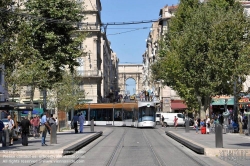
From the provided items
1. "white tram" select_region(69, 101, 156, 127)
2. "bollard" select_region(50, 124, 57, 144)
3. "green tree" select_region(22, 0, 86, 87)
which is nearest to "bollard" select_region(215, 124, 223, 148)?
"bollard" select_region(50, 124, 57, 144)

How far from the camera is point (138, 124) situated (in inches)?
2562

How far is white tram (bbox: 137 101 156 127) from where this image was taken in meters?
63.1

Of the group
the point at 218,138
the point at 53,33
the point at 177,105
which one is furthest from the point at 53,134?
the point at 177,105

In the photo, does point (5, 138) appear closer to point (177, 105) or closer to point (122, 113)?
point (122, 113)

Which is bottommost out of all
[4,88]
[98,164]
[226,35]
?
[98,164]

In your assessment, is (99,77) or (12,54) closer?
(12,54)

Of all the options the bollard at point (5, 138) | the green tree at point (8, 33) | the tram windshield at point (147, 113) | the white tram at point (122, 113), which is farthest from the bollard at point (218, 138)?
the tram windshield at point (147, 113)

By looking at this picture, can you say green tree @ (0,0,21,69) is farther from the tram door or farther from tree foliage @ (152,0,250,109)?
the tram door

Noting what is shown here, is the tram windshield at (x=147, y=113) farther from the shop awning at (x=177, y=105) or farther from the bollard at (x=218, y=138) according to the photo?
the bollard at (x=218, y=138)

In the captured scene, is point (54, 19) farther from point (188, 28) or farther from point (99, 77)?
point (99, 77)

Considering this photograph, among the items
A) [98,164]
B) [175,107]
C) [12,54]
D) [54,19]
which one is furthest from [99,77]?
[98,164]

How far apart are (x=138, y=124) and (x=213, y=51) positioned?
1996 cm

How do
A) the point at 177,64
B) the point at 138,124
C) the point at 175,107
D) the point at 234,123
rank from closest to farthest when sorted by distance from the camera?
the point at 234,123 → the point at 177,64 → the point at 138,124 → the point at 175,107

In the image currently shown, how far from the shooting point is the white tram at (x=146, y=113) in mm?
63138
